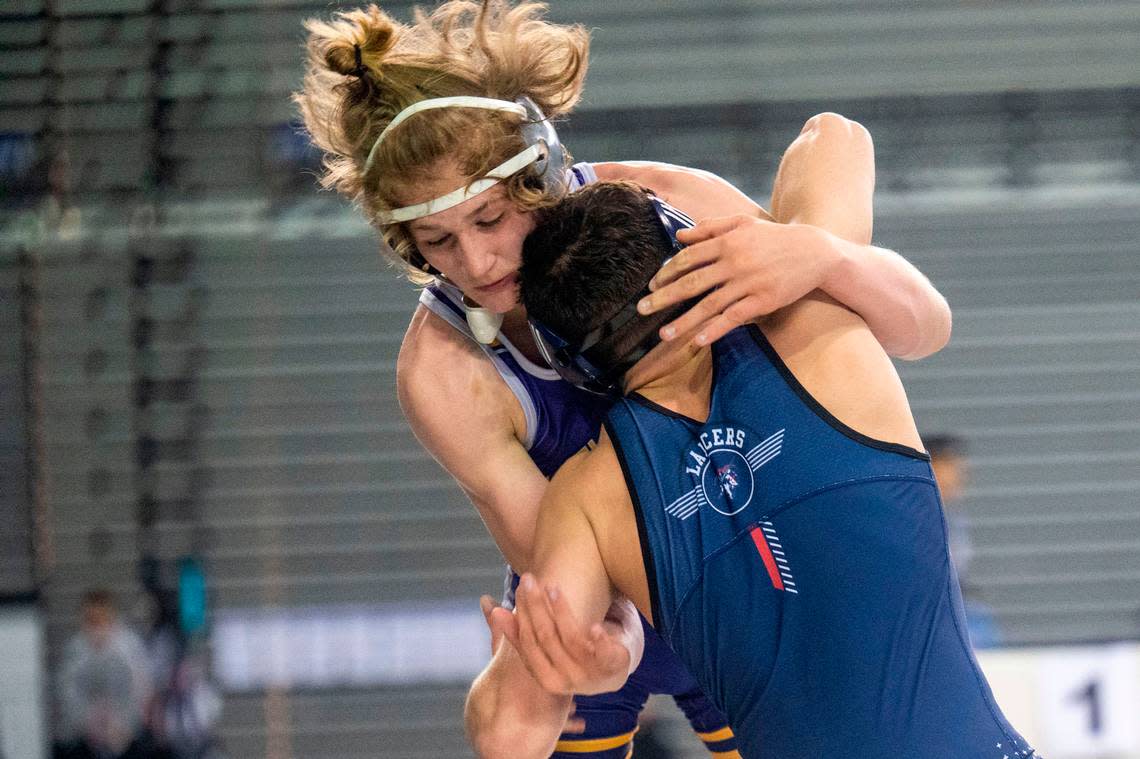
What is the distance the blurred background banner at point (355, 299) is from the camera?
590cm

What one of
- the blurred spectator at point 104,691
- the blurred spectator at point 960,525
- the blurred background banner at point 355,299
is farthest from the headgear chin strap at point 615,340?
the blurred background banner at point 355,299

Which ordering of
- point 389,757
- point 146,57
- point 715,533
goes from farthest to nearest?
point 146,57
point 389,757
point 715,533

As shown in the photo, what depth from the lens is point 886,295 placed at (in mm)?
1845

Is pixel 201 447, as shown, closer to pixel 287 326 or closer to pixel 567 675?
pixel 287 326

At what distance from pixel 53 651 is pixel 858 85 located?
418 cm

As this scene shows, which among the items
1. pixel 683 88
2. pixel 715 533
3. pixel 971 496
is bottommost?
pixel 971 496

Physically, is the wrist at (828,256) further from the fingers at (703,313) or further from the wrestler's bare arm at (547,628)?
the wrestler's bare arm at (547,628)

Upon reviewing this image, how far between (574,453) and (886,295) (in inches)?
28.0

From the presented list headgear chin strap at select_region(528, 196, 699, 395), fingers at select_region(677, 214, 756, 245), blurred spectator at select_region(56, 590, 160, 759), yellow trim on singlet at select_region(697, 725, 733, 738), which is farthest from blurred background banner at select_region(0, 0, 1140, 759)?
fingers at select_region(677, 214, 756, 245)

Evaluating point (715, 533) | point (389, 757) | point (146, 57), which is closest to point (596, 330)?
point (715, 533)

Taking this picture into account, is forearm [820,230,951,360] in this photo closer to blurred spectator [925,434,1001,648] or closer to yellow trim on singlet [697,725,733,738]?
yellow trim on singlet [697,725,733,738]

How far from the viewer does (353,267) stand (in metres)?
6.11

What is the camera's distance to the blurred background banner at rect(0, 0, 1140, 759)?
5.90 meters

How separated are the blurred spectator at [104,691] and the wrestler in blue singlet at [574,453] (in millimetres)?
3173
